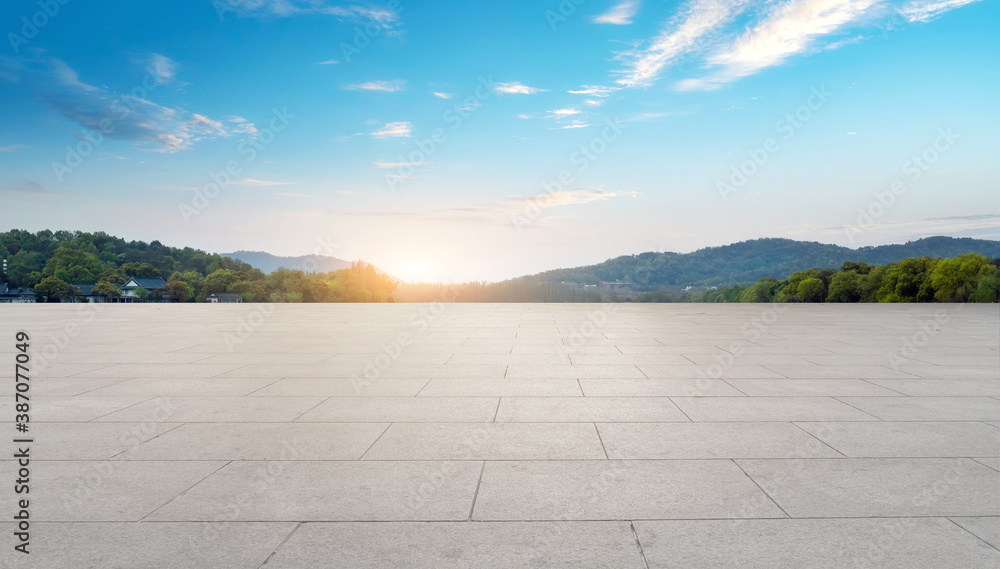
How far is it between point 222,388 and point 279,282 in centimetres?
7537

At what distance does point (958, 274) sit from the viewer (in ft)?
149

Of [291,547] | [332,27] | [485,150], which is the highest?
[332,27]

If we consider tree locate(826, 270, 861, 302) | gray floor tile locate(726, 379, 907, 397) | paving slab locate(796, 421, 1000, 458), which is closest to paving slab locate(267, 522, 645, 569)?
paving slab locate(796, 421, 1000, 458)

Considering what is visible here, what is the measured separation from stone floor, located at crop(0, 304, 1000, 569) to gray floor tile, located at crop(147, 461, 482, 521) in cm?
2

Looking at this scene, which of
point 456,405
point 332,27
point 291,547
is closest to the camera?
point 291,547

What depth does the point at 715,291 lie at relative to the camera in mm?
73500

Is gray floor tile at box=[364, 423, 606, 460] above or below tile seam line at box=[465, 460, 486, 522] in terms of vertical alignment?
above

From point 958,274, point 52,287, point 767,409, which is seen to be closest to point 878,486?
point 767,409

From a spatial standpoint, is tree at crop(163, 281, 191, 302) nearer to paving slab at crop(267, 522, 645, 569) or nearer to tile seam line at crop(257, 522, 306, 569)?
tile seam line at crop(257, 522, 306, 569)

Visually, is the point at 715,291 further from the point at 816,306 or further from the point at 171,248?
the point at 171,248

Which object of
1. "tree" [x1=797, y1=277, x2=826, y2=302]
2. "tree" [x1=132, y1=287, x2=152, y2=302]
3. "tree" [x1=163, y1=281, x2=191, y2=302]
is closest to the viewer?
"tree" [x1=163, y1=281, x2=191, y2=302]

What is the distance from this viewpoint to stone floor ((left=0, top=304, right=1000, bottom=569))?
125 inches

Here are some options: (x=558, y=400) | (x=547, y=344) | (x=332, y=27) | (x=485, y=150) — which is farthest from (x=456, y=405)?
(x=485, y=150)

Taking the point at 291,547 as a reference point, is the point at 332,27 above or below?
above
